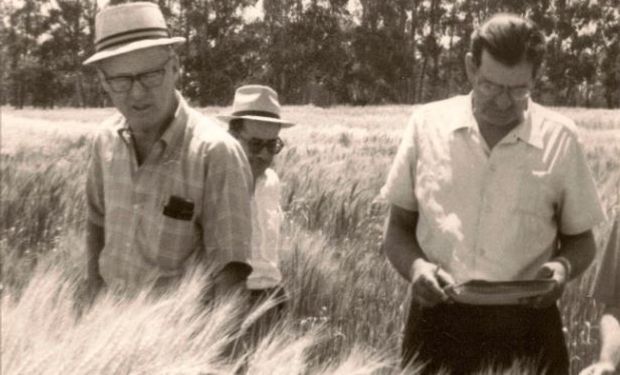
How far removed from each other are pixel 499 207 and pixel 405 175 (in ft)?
0.84

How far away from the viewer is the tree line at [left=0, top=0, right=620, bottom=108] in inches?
1604

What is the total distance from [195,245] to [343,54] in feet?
151

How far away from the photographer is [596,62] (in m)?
46.2

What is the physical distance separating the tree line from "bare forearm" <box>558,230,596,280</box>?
34.0m

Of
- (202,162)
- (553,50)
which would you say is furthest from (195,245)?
(553,50)

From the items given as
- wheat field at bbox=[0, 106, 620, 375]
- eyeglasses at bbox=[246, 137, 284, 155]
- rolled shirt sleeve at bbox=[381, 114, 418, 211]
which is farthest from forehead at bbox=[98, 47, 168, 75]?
eyeglasses at bbox=[246, 137, 284, 155]

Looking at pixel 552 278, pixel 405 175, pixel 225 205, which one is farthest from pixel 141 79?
pixel 552 278

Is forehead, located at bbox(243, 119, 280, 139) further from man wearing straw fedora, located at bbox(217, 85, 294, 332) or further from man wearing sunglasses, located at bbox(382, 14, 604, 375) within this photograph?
man wearing sunglasses, located at bbox(382, 14, 604, 375)

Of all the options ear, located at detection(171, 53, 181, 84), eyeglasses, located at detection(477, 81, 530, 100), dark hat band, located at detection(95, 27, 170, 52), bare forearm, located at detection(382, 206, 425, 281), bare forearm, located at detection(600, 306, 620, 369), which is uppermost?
dark hat band, located at detection(95, 27, 170, 52)

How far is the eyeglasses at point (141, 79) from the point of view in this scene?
5.77ft

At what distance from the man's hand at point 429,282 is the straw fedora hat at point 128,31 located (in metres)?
0.76

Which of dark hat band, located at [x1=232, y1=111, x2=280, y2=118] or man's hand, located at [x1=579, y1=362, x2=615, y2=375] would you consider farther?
dark hat band, located at [x1=232, y1=111, x2=280, y2=118]

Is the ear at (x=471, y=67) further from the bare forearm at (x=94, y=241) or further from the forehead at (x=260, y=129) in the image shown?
the forehead at (x=260, y=129)

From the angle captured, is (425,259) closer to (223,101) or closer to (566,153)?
(566,153)
